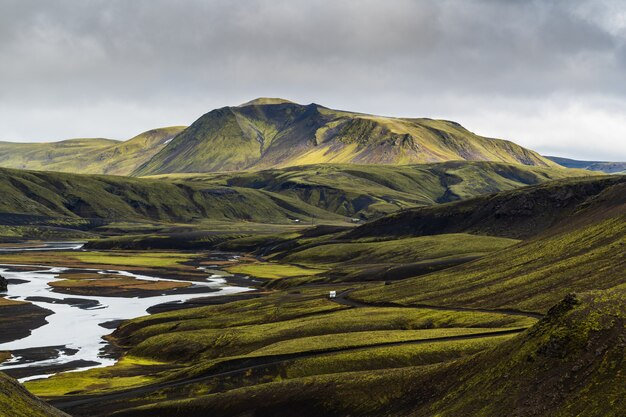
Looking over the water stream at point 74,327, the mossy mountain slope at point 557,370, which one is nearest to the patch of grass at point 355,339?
the mossy mountain slope at point 557,370

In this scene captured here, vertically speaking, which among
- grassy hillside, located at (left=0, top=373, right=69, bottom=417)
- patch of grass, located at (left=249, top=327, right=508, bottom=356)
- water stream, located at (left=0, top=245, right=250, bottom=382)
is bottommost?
water stream, located at (left=0, top=245, right=250, bottom=382)

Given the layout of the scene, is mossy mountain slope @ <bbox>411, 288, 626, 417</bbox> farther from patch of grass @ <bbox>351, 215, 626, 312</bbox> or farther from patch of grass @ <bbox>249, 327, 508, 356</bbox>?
patch of grass @ <bbox>351, 215, 626, 312</bbox>

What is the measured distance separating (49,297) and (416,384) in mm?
133250

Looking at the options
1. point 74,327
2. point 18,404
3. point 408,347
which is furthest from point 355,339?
point 74,327

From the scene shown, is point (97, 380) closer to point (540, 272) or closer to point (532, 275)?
point (532, 275)

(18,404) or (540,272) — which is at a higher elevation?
(540,272)

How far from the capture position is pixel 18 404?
64.0m

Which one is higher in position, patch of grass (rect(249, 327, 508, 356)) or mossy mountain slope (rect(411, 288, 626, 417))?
mossy mountain slope (rect(411, 288, 626, 417))

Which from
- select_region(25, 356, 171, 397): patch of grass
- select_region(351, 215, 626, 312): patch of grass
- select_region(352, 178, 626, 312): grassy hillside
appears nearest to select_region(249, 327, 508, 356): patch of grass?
select_region(25, 356, 171, 397): patch of grass

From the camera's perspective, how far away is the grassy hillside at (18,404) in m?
61.6

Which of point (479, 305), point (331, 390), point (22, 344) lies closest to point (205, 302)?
point (22, 344)

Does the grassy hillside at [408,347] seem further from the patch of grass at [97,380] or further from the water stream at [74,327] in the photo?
the water stream at [74,327]

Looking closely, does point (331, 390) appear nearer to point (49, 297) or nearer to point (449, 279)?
point (449, 279)

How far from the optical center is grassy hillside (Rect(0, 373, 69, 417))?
61.6 meters
